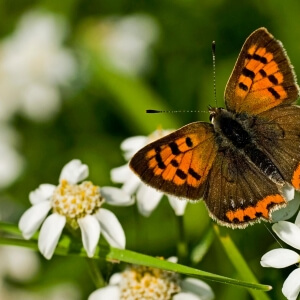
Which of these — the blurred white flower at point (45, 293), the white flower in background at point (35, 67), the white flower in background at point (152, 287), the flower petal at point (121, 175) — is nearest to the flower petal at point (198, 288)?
the white flower in background at point (152, 287)

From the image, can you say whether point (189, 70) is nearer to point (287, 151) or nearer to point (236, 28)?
point (236, 28)

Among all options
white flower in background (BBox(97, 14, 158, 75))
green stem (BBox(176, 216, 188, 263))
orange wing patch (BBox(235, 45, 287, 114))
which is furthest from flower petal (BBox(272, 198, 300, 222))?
white flower in background (BBox(97, 14, 158, 75))

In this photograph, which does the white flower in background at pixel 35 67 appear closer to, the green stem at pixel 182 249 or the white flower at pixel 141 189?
the white flower at pixel 141 189

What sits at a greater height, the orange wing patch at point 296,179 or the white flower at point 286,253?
the orange wing patch at point 296,179

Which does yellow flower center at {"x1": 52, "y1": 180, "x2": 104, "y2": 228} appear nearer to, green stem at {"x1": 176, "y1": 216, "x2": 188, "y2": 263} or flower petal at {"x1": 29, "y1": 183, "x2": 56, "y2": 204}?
flower petal at {"x1": 29, "y1": 183, "x2": 56, "y2": 204}

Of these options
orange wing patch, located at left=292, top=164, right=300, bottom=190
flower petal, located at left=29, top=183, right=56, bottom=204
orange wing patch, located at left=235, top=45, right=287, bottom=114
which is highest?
orange wing patch, located at left=235, top=45, right=287, bottom=114

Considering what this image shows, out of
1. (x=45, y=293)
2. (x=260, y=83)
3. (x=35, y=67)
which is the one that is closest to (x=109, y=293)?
(x=260, y=83)
